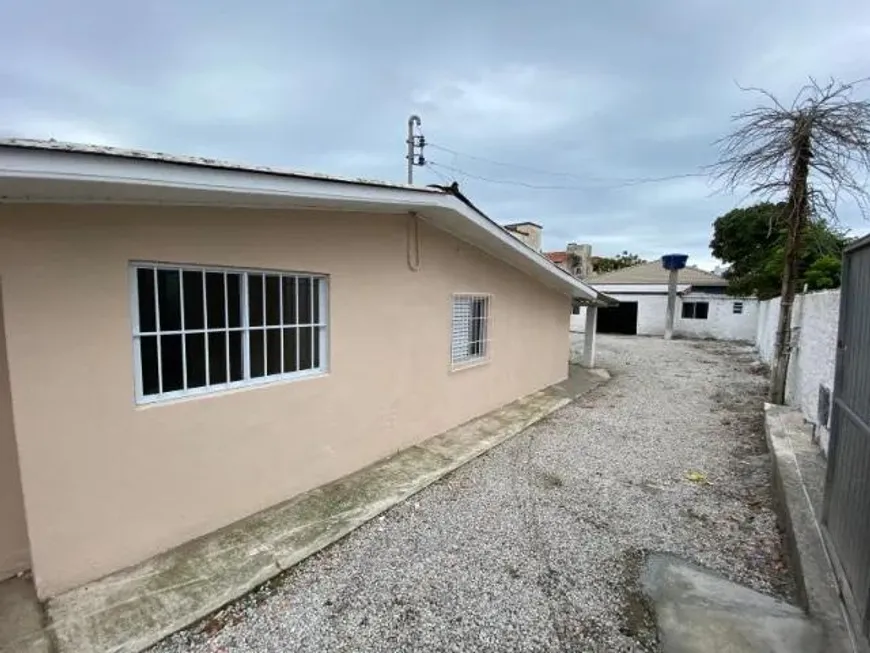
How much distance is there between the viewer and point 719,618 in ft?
10.7

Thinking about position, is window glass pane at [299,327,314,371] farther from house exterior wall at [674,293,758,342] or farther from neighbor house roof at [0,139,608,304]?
house exterior wall at [674,293,758,342]

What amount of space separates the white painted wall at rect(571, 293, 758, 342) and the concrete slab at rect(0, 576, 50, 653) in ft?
79.3

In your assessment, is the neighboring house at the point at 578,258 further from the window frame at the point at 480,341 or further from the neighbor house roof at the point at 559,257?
the window frame at the point at 480,341

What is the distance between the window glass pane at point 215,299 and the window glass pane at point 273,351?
559 mm

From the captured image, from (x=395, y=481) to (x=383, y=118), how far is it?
11.9 meters

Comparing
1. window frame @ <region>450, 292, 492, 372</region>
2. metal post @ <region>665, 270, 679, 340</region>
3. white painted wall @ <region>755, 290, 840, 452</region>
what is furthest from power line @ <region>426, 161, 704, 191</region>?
window frame @ <region>450, 292, 492, 372</region>

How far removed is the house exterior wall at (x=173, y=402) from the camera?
10.6 feet

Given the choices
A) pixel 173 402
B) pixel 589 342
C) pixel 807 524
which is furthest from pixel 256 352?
pixel 589 342

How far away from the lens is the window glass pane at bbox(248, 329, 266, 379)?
4.64 metres

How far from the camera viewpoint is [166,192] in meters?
3.47

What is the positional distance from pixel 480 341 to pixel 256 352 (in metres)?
4.94

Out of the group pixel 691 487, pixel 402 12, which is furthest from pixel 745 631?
pixel 402 12

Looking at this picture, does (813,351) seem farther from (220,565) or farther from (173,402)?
(173,402)

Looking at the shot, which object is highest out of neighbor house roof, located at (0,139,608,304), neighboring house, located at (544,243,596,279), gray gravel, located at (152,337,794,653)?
neighboring house, located at (544,243,596,279)
